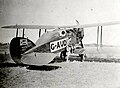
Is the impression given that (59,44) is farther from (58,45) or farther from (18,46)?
(18,46)

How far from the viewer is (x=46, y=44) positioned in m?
1.40

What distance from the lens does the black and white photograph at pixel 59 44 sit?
1.40m

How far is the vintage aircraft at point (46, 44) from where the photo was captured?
139 centimetres

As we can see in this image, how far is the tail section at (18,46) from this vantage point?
4.57 ft

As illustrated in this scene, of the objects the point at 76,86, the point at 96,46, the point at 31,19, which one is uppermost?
the point at 31,19

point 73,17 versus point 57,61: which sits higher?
point 73,17

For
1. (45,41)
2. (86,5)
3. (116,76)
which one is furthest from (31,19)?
(116,76)

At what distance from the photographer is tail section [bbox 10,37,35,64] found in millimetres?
1394

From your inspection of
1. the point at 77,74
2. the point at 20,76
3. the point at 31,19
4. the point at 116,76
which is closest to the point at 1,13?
the point at 31,19

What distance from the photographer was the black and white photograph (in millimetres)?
1398

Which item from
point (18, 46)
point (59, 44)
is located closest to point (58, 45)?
point (59, 44)

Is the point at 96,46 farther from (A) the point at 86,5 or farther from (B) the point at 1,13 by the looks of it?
(B) the point at 1,13

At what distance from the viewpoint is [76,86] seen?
1.41 m

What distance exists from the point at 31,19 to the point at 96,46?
0.26m
